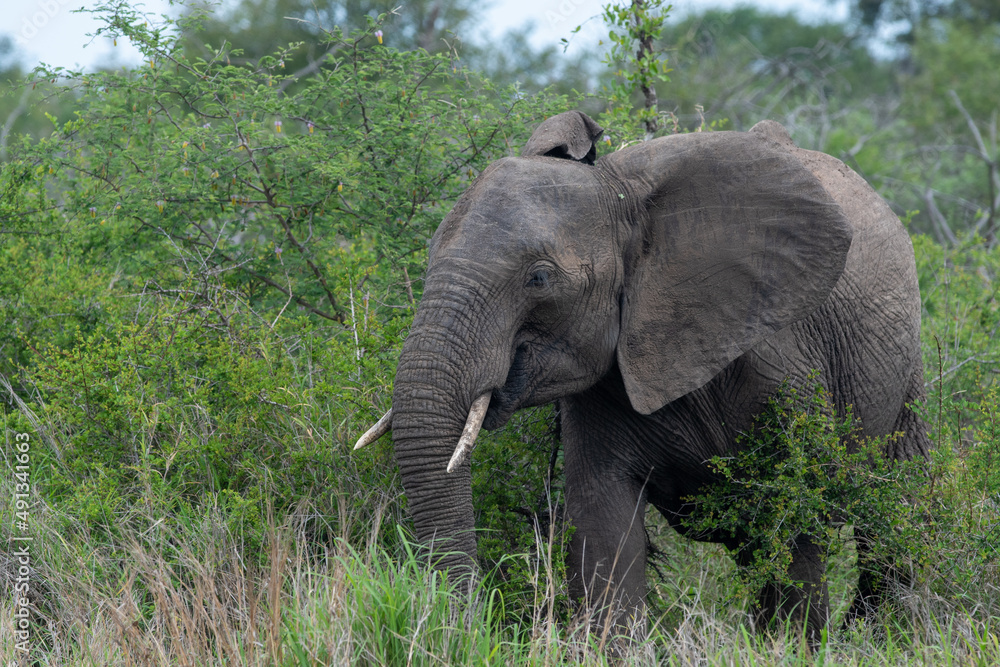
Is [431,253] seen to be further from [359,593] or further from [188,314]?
[188,314]

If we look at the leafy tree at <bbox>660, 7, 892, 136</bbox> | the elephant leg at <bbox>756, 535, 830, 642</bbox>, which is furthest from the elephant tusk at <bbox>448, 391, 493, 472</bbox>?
the leafy tree at <bbox>660, 7, 892, 136</bbox>

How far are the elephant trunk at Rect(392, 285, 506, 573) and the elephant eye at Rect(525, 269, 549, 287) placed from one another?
27cm

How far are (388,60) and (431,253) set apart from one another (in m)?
2.74

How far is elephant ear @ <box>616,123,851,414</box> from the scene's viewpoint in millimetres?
4074

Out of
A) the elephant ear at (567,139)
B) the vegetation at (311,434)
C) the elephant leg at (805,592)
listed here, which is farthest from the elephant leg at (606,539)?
the elephant ear at (567,139)

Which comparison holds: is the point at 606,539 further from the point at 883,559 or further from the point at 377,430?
the point at 883,559

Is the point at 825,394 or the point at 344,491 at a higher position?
the point at 825,394

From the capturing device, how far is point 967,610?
443 centimetres

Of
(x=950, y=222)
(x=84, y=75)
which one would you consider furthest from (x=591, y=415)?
(x=950, y=222)

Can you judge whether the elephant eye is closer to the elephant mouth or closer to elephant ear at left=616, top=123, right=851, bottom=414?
the elephant mouth

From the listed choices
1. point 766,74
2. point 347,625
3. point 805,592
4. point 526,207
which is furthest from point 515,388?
point 766,74

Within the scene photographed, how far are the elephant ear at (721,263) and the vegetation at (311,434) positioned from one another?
440mm

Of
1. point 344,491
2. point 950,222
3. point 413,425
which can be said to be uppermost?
point 413,425

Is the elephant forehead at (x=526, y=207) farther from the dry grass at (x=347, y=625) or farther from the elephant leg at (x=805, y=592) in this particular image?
the elephant leg at (x=805, y=592)
